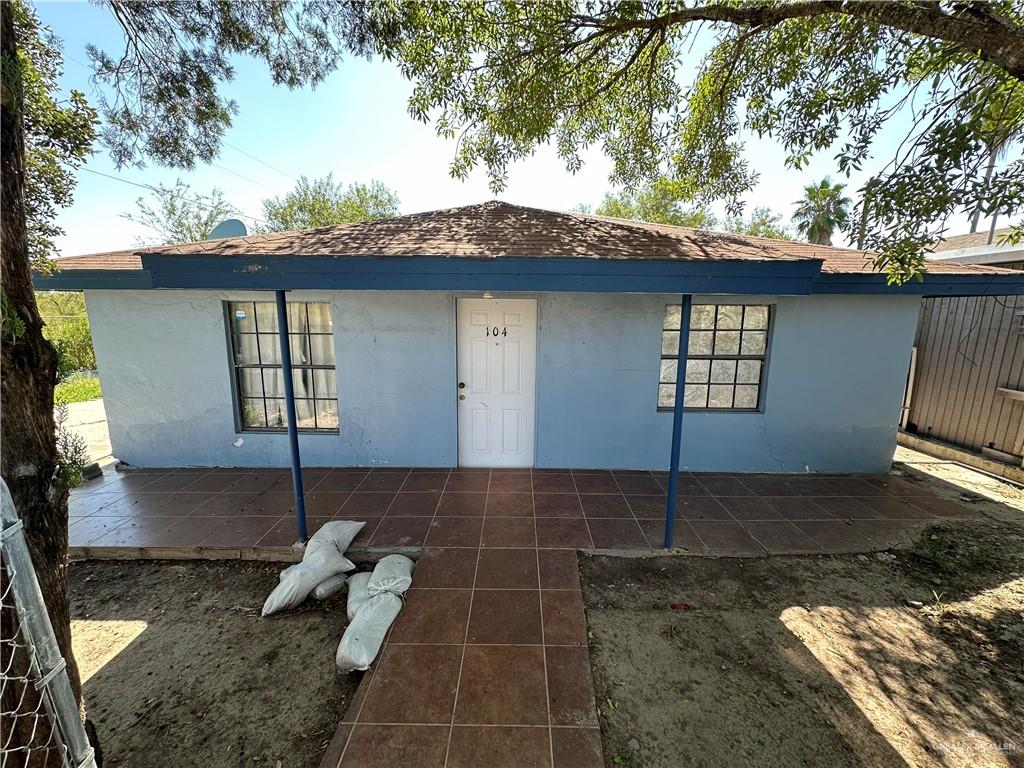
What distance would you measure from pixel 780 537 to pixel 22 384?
5.31 meters

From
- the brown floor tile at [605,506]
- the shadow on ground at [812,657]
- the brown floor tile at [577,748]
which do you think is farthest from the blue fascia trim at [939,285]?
the brown floor tile at [577,748]

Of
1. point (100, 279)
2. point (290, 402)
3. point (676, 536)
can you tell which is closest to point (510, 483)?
point (676, 536)

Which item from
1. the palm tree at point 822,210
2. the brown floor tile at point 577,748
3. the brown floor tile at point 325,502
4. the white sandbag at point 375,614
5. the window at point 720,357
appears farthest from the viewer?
the palm tree at point 822,210

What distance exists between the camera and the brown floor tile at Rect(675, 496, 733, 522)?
414cm

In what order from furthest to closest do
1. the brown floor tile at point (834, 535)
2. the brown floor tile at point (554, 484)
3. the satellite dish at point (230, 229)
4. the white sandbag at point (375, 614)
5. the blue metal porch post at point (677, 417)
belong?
the satellite dish at point (230, 229)
the brown floor tile at point (554, 484)
the brown floor tile at point (834, 535)
the blue metal porch post at point (677, 417)
the white sandbag at point (375, 614)

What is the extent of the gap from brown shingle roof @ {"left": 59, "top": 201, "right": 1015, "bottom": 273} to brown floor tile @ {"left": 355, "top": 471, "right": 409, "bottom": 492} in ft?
9.05

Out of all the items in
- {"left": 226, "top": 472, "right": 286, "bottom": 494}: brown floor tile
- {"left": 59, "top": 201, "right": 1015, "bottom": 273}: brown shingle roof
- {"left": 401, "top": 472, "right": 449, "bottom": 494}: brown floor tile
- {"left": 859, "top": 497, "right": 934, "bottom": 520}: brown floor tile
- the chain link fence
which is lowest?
{"left": 859, "top": 497, "right": 934, "bottom": 520}: brown floor tile

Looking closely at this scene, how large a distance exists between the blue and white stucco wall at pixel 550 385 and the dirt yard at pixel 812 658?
1.84m

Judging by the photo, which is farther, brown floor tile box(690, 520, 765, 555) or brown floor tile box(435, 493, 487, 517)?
brown floor tile box(435, 493, 487, 517)

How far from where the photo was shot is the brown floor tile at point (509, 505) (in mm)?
4152

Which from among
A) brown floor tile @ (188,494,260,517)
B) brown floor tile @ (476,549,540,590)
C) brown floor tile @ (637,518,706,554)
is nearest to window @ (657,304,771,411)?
brown floor tile @ (637,518,706,554)

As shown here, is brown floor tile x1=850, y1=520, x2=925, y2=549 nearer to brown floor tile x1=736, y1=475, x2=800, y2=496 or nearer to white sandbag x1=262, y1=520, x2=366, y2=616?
brown floor tile x1=736, y1=475, x2=800, y2=496

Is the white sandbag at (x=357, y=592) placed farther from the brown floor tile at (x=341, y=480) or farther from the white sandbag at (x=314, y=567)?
the brown floor tile at (x=341, y=480)

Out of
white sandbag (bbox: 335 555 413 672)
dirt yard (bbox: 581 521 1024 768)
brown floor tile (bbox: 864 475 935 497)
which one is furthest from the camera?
brown floor tile (bbox: 864 475 935 497)
